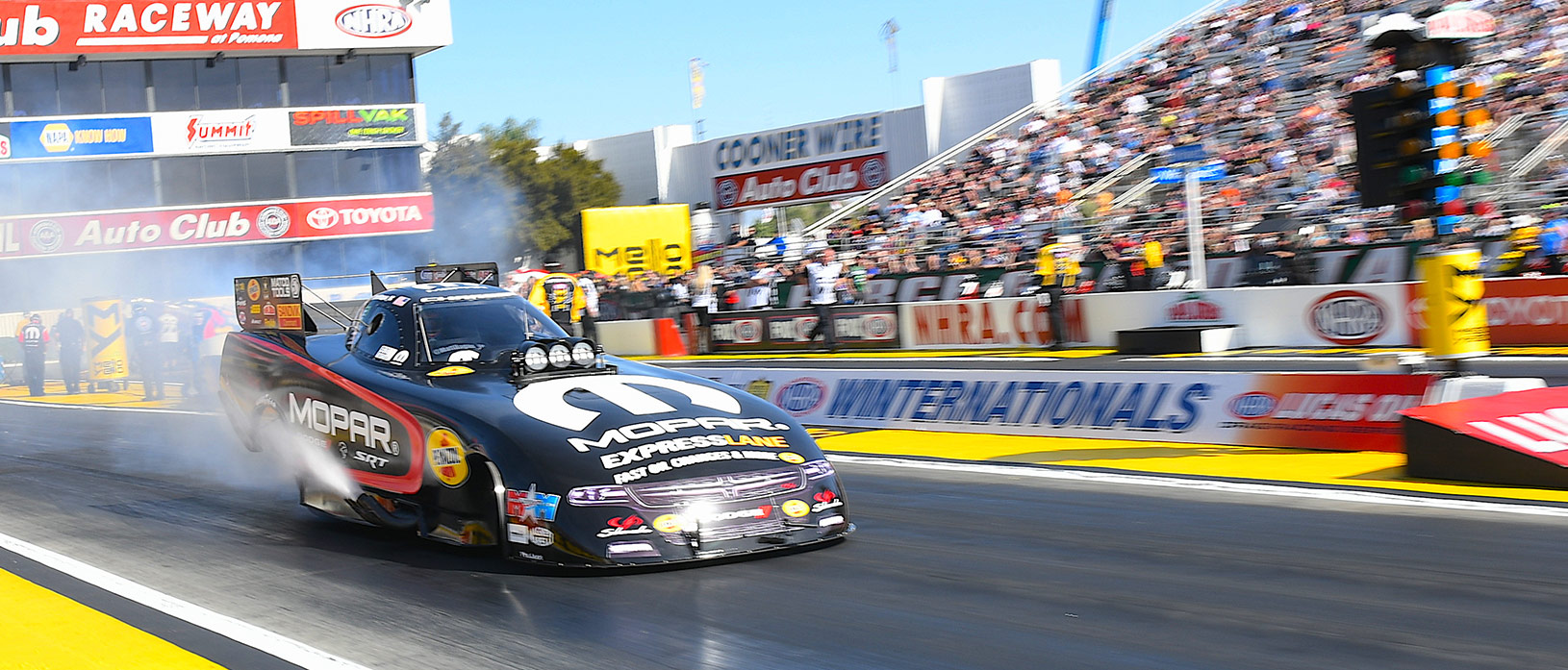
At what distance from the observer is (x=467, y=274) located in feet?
42.0

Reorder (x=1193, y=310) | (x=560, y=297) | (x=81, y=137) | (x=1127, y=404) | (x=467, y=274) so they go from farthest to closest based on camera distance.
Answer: (x=81, y=137)
(x=560, y=297)
(x=1193, y=310)
(x=467, y=274)
(x=1127, y=404)

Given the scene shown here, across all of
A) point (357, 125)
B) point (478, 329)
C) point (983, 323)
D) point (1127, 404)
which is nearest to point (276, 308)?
point (478, 329)

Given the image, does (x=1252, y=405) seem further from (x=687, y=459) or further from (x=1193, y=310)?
(x=1193, y=310)

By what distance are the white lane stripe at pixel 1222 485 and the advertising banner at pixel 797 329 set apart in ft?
45.3

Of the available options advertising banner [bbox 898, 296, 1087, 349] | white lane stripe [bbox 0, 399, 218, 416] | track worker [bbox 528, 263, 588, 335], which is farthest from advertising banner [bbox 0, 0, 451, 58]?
advertising banner [bbox 898, 296, 1087, 349]

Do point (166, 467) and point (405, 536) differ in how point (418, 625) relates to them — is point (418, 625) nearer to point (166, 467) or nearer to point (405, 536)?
point (405, 536)

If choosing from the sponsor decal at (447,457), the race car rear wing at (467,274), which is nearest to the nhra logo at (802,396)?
the race car rear wing at (467,274)

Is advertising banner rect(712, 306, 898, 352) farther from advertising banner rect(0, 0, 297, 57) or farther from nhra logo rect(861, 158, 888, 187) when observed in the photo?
advertising banner rect(0, 0, 297, 57)

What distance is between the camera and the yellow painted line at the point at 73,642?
5.57 meters

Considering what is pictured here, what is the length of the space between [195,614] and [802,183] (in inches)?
1710

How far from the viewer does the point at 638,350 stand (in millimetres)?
29281

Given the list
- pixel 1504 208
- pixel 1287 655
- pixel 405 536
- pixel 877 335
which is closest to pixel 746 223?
pixel 877 335

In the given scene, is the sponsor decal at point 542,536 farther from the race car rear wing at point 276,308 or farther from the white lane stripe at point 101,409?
the white lane stripe at point 101,409

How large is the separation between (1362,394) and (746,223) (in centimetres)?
4209
